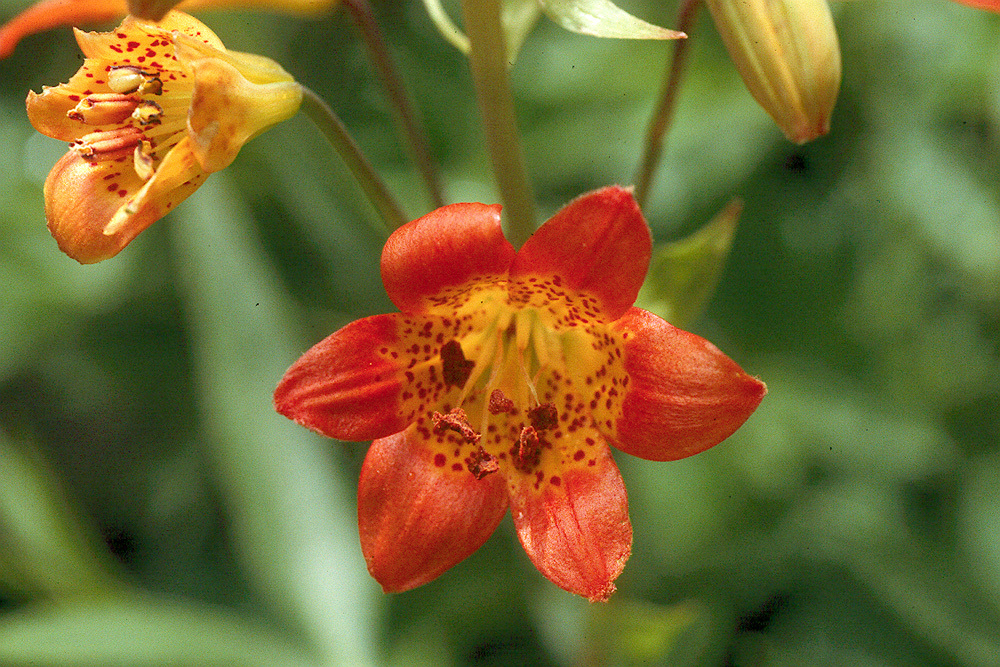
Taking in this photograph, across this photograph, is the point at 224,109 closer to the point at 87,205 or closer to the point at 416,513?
the point at 87,205

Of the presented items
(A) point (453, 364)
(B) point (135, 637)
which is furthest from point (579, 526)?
(B) point (135, 637)

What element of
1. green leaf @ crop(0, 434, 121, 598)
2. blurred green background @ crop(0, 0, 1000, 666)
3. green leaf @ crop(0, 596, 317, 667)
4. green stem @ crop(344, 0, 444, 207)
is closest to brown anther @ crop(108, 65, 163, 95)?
green stem @ crop(344, 0, 444, 207)

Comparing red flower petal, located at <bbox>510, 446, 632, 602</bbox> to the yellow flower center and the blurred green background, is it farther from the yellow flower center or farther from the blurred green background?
the blurred green background

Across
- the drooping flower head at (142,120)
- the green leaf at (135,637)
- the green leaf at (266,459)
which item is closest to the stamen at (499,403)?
the drooping flower head at (142,120)

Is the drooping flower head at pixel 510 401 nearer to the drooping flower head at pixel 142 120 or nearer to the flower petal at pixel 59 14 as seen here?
the drooping flower head at pixel 142 120

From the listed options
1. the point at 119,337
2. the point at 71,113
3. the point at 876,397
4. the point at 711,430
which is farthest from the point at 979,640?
the point at 119,337
